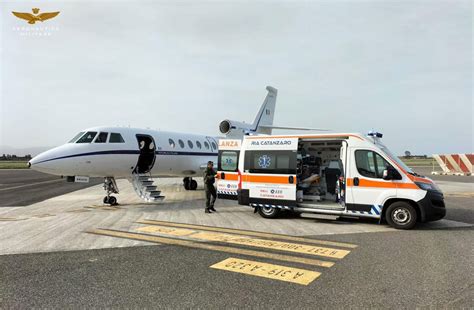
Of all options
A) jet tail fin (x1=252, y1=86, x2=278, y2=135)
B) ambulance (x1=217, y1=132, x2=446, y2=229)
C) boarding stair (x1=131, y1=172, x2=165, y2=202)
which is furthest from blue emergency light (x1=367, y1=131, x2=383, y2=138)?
jet tail fin (x1=252, y1=86, x2=278, y2=135)

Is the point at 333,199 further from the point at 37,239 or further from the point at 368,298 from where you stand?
the point at 37,239

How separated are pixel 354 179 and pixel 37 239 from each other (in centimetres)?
832

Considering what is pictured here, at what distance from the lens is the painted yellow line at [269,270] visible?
5.30 m

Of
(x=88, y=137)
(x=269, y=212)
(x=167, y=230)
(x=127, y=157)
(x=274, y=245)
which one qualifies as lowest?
(x=167, y=230)

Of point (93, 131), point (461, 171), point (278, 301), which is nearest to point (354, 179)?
point (278, 301)

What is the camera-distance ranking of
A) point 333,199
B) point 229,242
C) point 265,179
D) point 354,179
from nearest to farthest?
point 229,242, point 354,179, point 265,179, point 333,199

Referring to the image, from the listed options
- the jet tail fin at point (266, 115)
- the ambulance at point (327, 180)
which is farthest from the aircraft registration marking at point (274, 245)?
the jet tail fin at point (266, 115)

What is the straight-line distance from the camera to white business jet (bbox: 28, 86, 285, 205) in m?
12.9

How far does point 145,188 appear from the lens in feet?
48.4

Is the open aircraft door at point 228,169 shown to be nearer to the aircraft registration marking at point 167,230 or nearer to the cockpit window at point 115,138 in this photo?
the aircraft registration marking at point 167,230

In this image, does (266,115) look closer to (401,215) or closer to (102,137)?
(102,137)

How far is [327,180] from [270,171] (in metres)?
2.36

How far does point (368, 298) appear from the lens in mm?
4516

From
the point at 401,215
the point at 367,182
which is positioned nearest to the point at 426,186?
the point at 401,215
